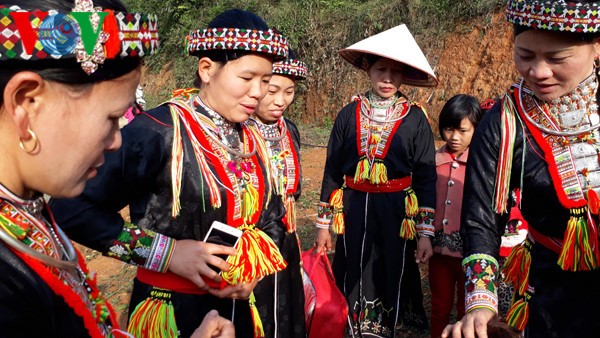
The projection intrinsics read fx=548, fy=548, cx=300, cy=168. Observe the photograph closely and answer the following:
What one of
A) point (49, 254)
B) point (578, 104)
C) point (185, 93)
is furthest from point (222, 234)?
point (578, 104)

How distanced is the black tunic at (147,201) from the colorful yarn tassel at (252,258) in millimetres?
141

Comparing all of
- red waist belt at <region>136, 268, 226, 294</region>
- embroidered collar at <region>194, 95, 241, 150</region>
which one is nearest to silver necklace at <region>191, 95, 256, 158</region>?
embroidered collar at <region>194, 95, 241, 150</region>

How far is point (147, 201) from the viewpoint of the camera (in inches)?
89.6

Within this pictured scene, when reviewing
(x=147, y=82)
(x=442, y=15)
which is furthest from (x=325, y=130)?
(x=147, y=82)

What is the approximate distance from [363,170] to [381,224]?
17.9 inches

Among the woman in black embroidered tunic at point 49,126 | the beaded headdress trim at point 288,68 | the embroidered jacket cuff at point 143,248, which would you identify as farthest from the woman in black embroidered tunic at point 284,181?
the woman in black embroidered tunic at point 49,126

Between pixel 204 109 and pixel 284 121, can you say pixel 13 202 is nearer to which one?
pixel 204 109

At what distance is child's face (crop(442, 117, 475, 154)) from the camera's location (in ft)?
13.9

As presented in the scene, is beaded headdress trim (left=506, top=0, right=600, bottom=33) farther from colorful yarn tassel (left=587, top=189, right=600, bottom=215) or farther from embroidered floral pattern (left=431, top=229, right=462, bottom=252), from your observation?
embroidered floral pattern (left=431, top=229, right=462, bottom=252)

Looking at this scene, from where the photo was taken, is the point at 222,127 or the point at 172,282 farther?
the point at 222,127

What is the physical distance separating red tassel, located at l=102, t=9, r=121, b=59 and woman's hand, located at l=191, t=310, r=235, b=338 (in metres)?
0.81

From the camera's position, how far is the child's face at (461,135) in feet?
13.9

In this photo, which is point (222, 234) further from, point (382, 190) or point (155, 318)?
point (382, 190)

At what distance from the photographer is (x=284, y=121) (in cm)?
432
